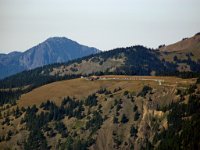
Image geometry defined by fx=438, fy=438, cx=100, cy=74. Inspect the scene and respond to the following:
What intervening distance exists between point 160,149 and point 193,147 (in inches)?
767

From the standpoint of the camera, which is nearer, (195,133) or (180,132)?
(195,133)

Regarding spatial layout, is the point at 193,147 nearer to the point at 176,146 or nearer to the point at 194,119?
the point at 176,146

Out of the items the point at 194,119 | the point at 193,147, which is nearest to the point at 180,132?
the point at 194,119

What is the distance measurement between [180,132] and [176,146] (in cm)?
1731

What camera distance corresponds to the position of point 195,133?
603ft

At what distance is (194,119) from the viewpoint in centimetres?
19975

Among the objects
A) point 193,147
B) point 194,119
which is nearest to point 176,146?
point 193,147

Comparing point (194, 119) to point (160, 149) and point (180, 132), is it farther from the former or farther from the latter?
point (160, 149)

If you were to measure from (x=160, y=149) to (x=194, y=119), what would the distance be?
73.1 ft

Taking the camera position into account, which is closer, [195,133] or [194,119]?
[195,133]

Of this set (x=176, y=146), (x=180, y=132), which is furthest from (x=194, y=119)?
(x=176, y=146)

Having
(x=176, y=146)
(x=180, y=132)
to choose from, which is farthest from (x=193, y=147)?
(x=180, y=132)

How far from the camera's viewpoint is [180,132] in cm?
19950

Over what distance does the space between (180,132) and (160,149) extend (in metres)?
14.5
